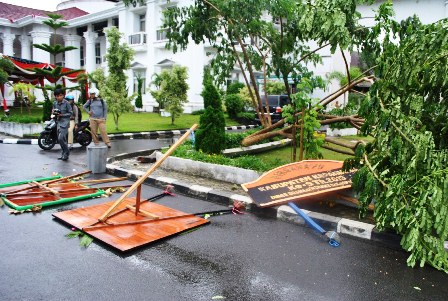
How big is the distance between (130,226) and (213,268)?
151 centimetres

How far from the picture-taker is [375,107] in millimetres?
4656

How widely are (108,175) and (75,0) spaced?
38.3 m

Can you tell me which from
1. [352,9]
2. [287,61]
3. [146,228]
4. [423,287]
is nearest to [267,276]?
[423,287]

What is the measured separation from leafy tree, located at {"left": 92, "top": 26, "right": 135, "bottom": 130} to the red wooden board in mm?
10133

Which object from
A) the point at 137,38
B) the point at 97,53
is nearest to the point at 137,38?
the point at 137,38

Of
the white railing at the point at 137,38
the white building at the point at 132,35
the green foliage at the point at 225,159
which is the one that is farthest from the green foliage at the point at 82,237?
the white railing at the point at 137,38

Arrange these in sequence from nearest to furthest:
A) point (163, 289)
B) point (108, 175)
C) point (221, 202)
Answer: point (163, 289)
point (221, 202)
point (108, 175)

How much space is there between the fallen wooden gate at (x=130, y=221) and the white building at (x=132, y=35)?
672 inches

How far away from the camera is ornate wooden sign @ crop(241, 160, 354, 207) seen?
5539 millimetres

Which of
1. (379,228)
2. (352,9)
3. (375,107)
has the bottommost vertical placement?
(379,228)

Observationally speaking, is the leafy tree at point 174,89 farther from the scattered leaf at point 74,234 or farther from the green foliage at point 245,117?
the scattered leaf at point 74,234

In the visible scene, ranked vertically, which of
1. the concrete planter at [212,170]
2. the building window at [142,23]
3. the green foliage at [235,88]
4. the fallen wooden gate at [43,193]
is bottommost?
the fallen wooden gate at [43,193]

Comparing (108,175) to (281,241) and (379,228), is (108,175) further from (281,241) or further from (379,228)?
(379,228)

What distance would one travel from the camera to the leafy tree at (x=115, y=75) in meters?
14.6
